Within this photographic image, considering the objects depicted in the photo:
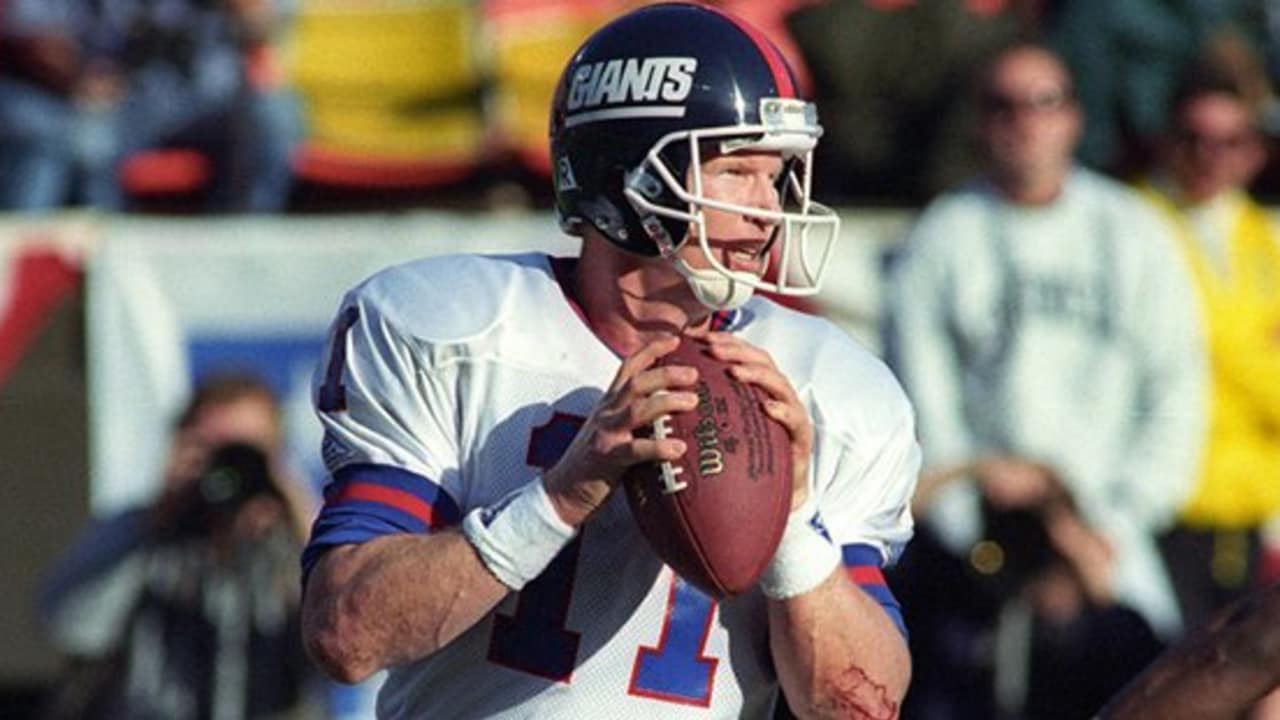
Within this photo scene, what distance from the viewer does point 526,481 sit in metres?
3.73

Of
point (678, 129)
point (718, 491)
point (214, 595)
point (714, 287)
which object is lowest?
point (214, 595)

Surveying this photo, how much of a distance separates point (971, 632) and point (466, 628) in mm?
3460

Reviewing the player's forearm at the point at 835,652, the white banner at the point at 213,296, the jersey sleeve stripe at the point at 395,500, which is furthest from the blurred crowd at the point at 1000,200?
the jersey sleeve stripe at the point at 395,500

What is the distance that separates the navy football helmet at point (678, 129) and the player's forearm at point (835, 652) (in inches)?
14.9

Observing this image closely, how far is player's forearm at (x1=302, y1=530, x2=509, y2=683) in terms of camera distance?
11.7 feet

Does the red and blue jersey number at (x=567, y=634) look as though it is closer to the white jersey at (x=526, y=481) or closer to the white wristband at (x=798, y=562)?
the white jersey at (x=526, y=481)

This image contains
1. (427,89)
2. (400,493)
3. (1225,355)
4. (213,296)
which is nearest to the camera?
(400,493)

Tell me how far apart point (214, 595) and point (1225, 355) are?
2.56 m

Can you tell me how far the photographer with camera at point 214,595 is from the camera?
7.22 meters

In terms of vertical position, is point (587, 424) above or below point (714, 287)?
below

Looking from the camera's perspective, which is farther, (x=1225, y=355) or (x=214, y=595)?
(x=1225, y=355)

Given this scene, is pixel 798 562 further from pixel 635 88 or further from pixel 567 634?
pixel 635 88

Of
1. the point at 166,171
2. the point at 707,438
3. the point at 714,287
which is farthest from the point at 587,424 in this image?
the point at 166,171

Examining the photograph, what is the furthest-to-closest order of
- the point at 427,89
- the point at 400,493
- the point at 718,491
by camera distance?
the point at 427,89 < the point at 400,493 < the point at 718,491
